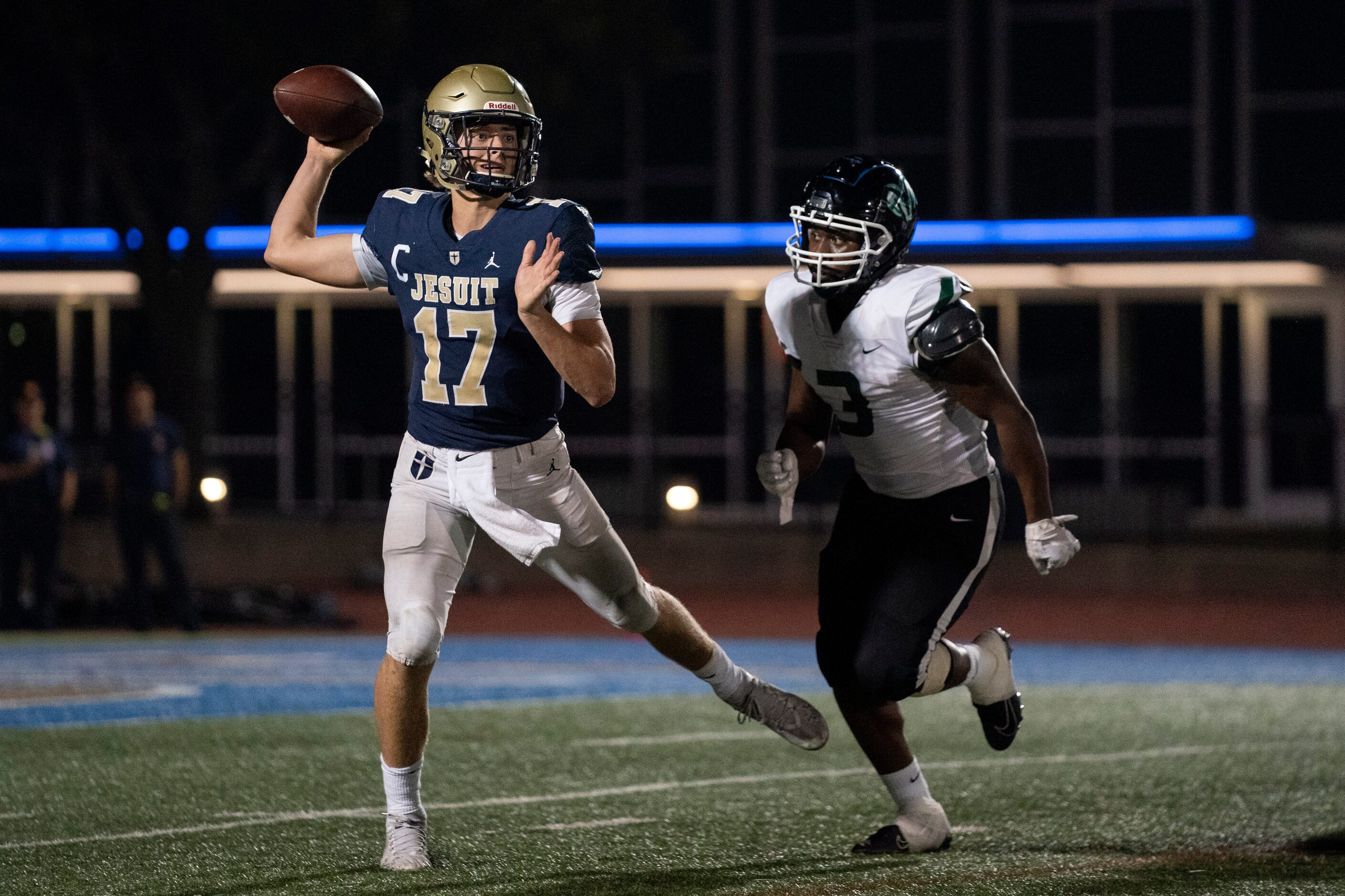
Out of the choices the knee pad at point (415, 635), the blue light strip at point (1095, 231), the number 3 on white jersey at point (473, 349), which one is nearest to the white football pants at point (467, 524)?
the knee pad at point (415, 635)

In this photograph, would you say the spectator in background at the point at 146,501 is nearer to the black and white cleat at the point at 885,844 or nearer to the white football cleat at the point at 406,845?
the white football cleat at the point at 406,845

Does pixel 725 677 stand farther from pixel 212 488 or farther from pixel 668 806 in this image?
pixel 212 488

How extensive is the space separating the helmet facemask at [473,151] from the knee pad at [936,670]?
1.80 meters

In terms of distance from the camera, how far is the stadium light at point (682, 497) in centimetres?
1736

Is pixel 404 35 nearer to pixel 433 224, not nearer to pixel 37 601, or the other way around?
pixel 37 601

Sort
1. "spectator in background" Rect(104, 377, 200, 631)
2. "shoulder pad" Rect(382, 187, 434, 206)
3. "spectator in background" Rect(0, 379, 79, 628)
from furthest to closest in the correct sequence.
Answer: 1. "spectator in background" Rect(0, 379, 79, 628)
2. "spectator in background" Rect(104, 377, 200, 631)
3. "shoulder pad" Rect(382, 187, 434, 206)

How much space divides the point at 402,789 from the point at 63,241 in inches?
726

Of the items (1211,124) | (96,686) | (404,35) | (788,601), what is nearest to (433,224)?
(96,686)

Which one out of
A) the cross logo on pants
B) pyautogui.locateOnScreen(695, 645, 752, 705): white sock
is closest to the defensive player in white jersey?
pyautogui.locateOnScreen(695, 645, 752, 705): white sock

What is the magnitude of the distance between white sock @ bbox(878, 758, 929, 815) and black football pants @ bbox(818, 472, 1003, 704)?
0.89 feet

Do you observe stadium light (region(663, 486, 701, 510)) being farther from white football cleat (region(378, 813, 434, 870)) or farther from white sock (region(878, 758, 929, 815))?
white football cleat (region(378, 813, 434, 870))

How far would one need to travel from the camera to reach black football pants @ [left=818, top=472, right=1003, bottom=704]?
17.1ft

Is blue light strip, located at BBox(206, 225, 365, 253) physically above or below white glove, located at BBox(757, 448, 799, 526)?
above

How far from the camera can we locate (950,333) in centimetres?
496
